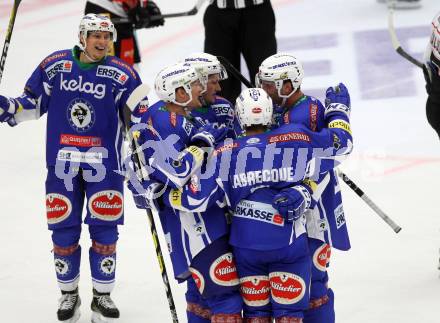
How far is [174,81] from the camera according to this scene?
4879 mm

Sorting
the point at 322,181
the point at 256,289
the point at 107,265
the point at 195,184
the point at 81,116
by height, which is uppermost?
the point at 195,184

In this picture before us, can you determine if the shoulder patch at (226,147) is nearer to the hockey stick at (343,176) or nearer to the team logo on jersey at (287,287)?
the team logo on jersey at (287,287)

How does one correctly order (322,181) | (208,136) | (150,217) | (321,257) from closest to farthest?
1. (208,136)
2. (322,181)
3. (321,257)
4. (150,217)

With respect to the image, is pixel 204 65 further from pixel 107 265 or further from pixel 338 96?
pixel 107 265

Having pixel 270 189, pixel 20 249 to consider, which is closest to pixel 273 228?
pixel 270 189

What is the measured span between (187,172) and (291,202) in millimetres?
475

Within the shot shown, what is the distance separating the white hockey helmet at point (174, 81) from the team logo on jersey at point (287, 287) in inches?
35.1

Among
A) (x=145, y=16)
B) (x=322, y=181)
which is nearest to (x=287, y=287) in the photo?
(x=322, y=181)

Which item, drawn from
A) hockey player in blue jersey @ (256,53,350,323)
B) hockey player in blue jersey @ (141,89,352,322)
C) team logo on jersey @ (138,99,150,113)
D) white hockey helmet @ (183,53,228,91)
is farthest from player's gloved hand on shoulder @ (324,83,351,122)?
team logo on jersey @ (138,99,150,113)

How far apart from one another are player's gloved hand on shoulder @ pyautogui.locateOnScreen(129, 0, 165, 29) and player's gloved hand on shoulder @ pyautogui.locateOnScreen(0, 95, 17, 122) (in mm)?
2686

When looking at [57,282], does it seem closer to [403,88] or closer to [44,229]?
[44,229]

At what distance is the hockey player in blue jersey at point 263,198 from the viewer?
4625 millimetres

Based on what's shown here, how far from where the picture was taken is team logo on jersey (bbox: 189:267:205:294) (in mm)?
4824

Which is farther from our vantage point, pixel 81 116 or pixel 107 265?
pixel 107 265
